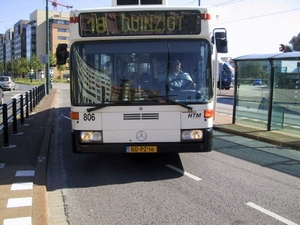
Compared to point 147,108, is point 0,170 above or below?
below

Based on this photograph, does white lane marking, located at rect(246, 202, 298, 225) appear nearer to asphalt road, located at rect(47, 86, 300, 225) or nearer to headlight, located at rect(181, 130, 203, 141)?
asphalt road, located at rect(47, 86, 300, 225)

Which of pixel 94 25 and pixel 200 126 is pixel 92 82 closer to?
pixel 94 25

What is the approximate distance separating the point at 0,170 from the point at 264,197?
15.0 ft

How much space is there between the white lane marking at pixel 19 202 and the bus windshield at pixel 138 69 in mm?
1822

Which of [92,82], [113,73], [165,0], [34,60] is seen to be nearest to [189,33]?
[113,73]

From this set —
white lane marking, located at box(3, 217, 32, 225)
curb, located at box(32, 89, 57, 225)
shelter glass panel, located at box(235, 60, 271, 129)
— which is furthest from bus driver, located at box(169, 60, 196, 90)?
shelter glass panel, located at box(235, 60, 271, 129)

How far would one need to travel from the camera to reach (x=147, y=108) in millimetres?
5949

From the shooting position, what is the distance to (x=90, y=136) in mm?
6066

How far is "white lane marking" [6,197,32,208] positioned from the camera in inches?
184

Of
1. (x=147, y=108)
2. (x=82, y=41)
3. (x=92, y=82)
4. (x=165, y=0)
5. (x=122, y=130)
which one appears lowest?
(x=122, y=130)

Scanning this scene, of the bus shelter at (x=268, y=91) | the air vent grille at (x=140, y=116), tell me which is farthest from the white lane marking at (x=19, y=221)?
the bus shelter at (x=268, y=91)

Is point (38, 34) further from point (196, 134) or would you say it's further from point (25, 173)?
point (196, 134)

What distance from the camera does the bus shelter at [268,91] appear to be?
10.3 metres

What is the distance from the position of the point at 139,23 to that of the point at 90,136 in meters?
2.10
